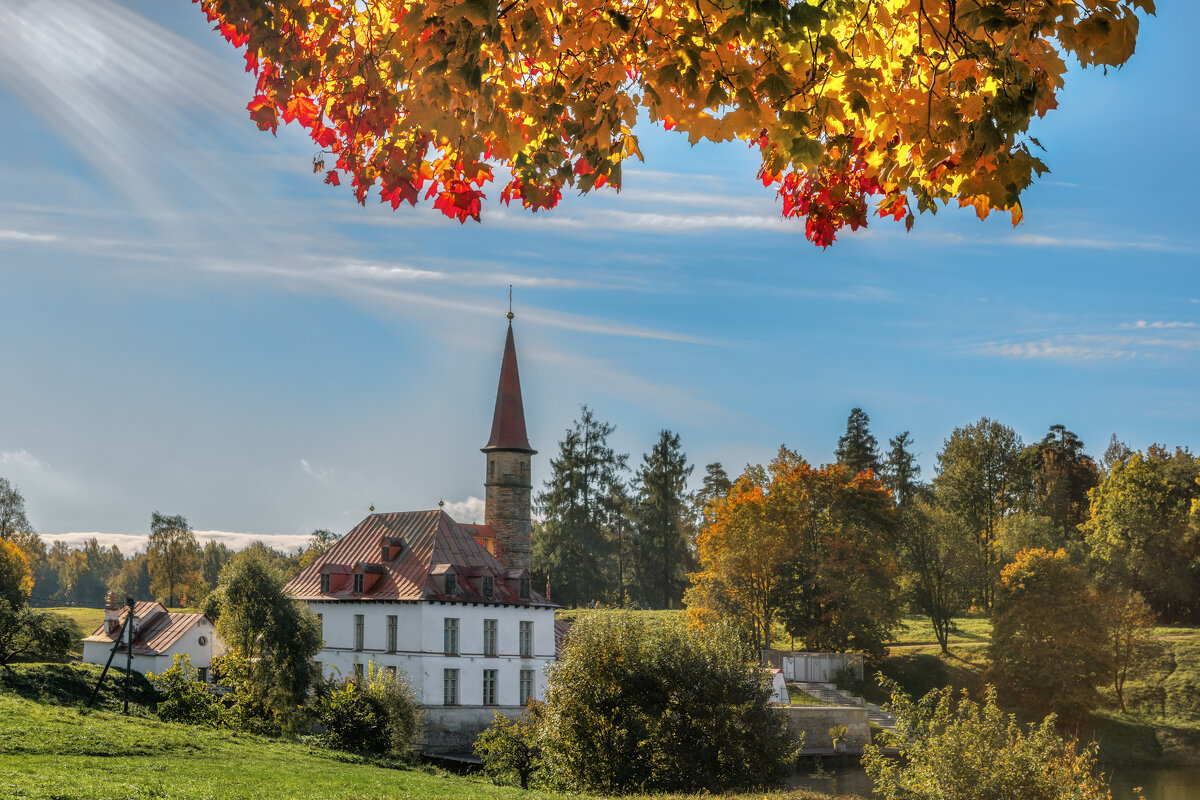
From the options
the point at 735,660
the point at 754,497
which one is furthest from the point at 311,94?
the point at 754,497

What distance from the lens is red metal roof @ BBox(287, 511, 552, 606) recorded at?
33.2 meters

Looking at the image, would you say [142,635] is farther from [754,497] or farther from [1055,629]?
[1055,629]

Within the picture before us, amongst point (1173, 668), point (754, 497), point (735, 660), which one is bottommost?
point (1173, 668)

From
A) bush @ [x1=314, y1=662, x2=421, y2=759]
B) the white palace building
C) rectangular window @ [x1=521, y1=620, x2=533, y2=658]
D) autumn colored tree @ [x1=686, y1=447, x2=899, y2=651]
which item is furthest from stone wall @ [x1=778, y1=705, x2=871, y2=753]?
bush @ [x1=314, y1=662, x2=421, y2=759]

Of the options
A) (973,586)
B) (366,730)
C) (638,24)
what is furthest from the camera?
(973,586)

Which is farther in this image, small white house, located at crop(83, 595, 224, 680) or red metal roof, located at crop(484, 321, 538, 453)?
red metal roof, located at crop(484, 321, 538, 453)

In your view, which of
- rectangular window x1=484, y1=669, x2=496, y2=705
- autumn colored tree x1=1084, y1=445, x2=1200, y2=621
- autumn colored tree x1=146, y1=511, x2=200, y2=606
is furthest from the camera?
autumn colored tree x1=146, y1=511, x2=200, y2=606

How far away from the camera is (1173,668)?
39312mm

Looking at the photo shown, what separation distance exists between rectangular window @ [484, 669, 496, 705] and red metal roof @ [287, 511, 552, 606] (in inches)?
102

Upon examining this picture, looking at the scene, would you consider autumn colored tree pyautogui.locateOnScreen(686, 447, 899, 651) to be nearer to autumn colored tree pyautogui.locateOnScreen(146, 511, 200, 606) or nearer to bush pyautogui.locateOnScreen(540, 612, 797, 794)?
bush pyautogui.locateOnScreen(540, 612, 797, 794)

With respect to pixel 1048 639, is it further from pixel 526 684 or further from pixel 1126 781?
pixel 526 684

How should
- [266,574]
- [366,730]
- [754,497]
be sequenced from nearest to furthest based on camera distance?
1. [366,730]
2. [266,574]
3. [754,497]

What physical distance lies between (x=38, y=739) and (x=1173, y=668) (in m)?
42.2

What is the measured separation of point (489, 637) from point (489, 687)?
1757mm
